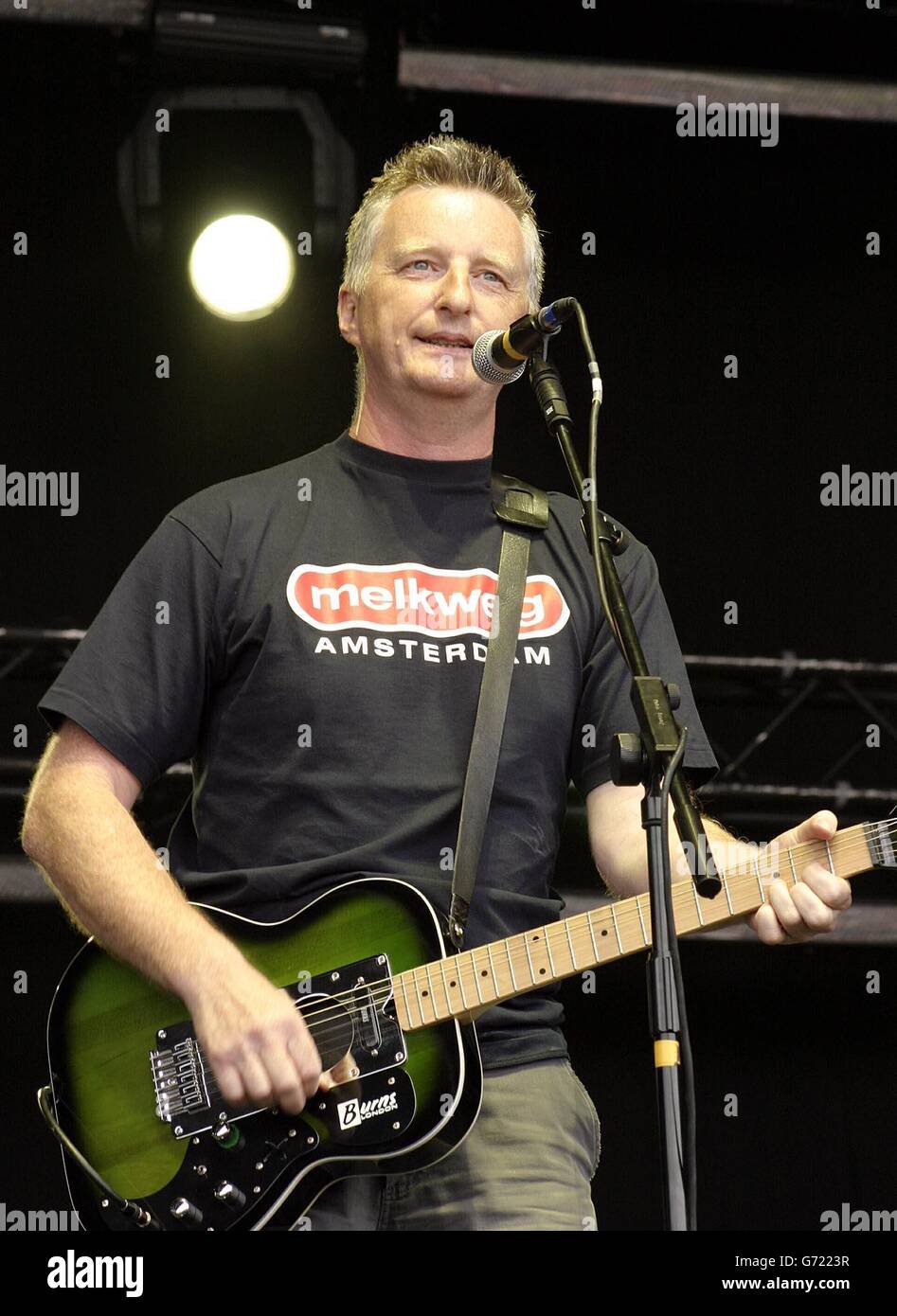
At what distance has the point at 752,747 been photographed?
5.32m

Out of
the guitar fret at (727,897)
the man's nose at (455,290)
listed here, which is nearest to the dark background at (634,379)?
the man's nose at (455,290)

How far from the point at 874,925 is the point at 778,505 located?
5.94ft

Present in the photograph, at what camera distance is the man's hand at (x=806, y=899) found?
2.20 meters

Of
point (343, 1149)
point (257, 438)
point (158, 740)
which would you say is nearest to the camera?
point (343, 1149)

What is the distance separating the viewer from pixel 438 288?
9.59 feet


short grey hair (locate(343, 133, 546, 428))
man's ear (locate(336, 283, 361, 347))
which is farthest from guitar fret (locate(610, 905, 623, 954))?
man's ear (locate(336, 283, 361, 347))

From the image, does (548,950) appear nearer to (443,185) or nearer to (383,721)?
(383,721)

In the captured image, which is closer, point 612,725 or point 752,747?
point 612,725

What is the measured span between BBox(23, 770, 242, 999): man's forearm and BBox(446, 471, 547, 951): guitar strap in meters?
0.40

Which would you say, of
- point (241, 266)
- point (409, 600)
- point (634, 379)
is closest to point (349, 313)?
point (409, 600)

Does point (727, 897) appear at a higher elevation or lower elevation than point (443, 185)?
lower

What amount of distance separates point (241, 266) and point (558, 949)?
3.49 meters
